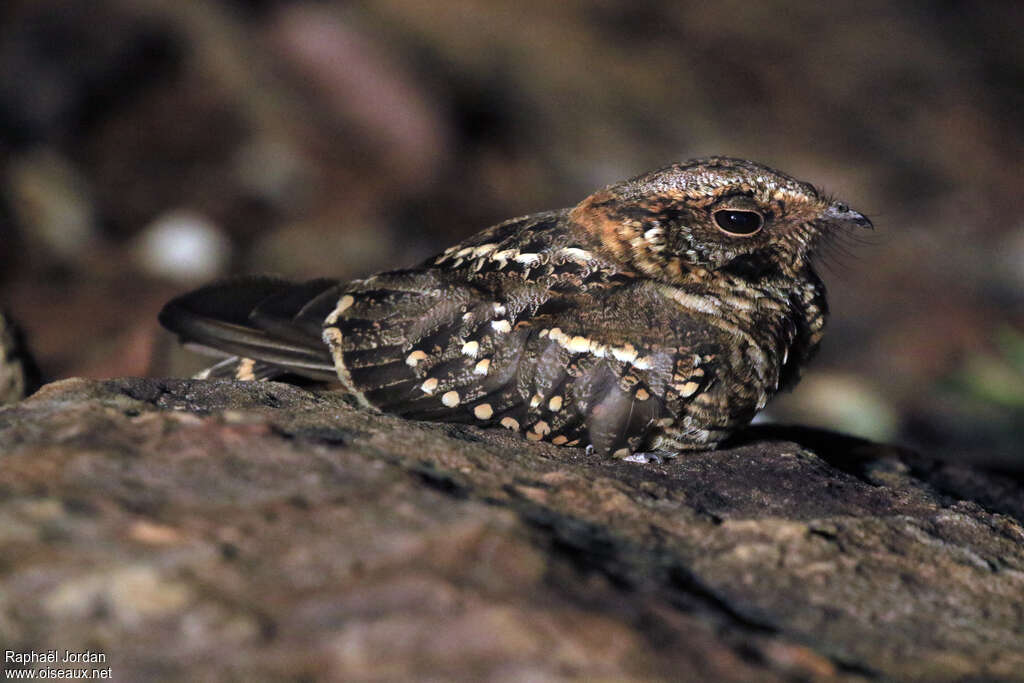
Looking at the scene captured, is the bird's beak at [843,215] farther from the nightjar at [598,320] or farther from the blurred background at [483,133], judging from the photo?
the blurred background at [483,133]

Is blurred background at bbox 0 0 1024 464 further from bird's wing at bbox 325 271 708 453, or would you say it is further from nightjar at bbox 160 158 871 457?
bird's wing at bbox 325 271 708 453

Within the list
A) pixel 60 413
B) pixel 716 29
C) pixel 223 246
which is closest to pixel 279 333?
pixel 60 413

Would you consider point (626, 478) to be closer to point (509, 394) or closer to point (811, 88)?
point (509, 394)

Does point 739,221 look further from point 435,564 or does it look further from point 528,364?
point 435,564

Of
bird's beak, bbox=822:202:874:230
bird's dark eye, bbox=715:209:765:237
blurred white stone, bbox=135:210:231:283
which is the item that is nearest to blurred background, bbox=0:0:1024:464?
blurred white stone, bbox=135:210:231:283

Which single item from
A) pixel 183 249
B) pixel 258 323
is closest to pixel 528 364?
pixel 258 323

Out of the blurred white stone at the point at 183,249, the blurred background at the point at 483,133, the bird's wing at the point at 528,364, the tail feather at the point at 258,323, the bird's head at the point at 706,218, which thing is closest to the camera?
the bird's wing at the point at 528,364

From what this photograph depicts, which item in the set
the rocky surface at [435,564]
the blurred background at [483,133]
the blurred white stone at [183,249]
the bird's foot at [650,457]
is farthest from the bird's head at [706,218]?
the blurred white stone at [183,249]
